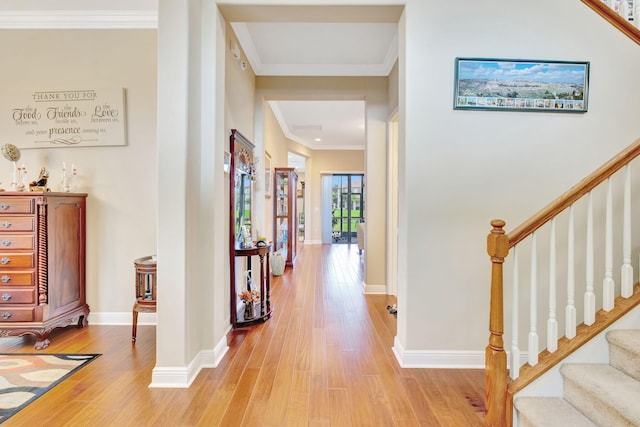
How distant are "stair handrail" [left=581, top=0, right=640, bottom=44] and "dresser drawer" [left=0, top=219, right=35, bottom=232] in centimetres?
449

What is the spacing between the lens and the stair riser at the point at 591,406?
4.25ft

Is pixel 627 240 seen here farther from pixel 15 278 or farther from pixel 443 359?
pixel 15 278

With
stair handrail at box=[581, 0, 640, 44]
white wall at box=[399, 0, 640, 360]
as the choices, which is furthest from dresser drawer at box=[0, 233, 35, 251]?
stair handrail at box=[581, 0, 640, 44]

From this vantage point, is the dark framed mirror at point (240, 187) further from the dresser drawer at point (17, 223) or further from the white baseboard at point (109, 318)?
the dresser drawer at point (17, 223)

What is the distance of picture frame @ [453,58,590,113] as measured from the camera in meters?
2.19

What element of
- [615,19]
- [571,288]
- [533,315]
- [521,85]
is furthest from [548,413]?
[615,19]

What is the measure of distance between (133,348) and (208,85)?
2.21m

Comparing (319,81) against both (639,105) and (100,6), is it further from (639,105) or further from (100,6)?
(639,105)

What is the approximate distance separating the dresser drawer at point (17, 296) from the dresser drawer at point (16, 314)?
56 mm

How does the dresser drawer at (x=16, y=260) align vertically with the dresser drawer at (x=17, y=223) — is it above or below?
below

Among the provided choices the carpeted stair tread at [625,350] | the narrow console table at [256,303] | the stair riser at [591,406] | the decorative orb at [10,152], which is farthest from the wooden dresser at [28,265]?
the carpeted stair tread at [625,350]

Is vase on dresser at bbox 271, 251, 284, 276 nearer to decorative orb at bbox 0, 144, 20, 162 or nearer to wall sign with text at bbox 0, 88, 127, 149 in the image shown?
wall sign with text at bbox 0, 88, 127, 149

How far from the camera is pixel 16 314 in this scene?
2.49 meters

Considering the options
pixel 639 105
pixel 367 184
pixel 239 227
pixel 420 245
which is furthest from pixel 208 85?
pixel 639 105
